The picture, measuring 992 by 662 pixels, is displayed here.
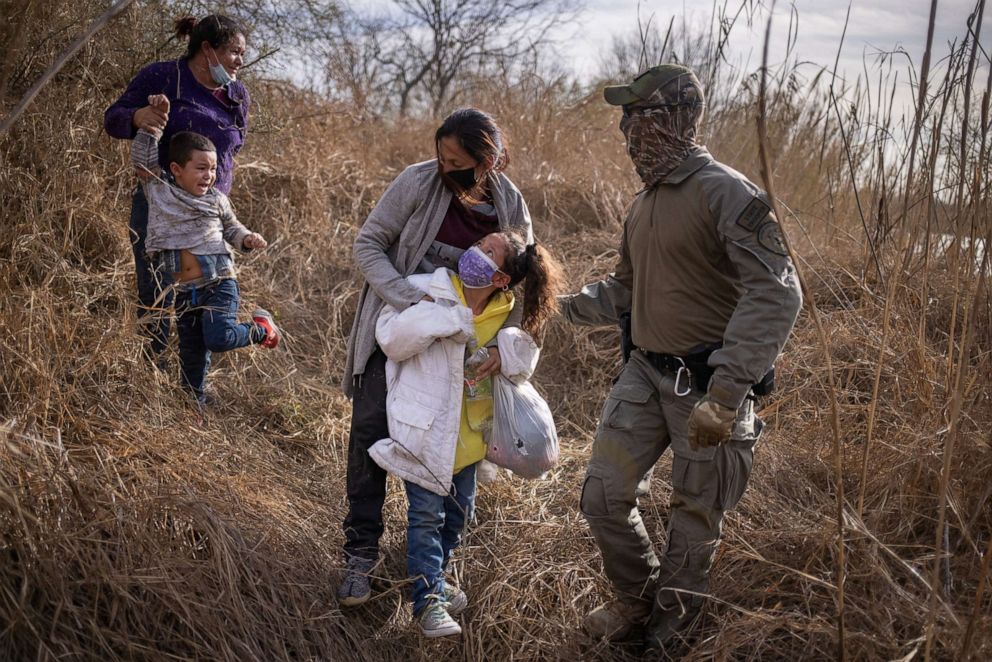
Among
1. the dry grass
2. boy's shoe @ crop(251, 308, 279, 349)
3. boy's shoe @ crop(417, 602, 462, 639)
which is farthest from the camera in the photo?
boy's shoe @ crop(251, 308, 279, 349)

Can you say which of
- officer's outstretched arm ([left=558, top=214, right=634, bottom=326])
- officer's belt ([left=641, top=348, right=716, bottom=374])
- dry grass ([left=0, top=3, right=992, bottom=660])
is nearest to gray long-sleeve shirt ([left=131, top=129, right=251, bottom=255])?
dry grass ([left=0, top=3, right=992, bottom=660])

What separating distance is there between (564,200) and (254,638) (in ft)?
16.6

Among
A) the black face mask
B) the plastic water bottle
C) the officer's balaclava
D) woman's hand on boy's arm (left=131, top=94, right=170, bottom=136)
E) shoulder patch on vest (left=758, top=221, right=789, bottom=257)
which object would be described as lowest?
the plastic water bottle

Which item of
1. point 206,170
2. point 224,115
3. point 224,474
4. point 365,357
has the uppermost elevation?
point 224,115

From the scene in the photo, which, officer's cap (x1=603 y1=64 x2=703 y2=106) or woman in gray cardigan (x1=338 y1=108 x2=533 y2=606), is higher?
officer's cap (x1=603 y1=64 x2=703 y2=106)

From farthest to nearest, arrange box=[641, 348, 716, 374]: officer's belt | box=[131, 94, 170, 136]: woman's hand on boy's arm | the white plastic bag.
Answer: box=[131, 94, 170, 136]: woman's hand on boy's arm → the white plastic bag → box=[641, 348, 716, 374]: officer's belt

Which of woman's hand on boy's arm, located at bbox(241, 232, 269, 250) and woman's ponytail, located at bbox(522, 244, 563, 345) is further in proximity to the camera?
woman's hand on boy's arm, located at bbox(241, 232, 269, 250)

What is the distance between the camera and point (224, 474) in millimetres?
3309

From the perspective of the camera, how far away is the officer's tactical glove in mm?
2355

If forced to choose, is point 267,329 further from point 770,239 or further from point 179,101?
point 770,239

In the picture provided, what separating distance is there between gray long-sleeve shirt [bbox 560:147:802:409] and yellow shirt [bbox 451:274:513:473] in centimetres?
45

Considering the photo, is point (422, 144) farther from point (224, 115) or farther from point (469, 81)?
point (224, 115)

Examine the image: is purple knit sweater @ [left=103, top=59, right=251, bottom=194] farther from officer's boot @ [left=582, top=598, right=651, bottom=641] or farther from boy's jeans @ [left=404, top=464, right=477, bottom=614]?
officer's boot @ [left=582, top=598, right=651, bottom=641]

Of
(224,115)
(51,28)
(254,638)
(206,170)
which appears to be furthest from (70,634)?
(51,28)
